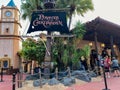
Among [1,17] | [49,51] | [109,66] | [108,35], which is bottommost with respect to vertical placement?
[109,66]

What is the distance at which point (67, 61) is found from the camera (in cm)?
1655

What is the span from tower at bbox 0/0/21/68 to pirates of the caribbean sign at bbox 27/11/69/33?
682 inches

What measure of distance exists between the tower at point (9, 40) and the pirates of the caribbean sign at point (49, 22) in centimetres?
1731

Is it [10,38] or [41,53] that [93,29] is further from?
[10,38]

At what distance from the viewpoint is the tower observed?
31.3 m

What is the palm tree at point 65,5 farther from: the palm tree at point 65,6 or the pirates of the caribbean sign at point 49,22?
the pirates of the caribbean sign at point 49,22

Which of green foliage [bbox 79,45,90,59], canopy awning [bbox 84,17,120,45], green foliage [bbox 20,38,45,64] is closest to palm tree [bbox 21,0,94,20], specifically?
canopy awning [bbox 84,17,120,45]

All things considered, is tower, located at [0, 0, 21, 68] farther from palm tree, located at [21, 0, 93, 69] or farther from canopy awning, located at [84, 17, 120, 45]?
canopy awning, located at [84, 17, 120, 45]

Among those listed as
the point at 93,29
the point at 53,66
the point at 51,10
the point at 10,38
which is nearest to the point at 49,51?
the point at 53,66

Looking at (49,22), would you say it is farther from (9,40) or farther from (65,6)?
(9,40)

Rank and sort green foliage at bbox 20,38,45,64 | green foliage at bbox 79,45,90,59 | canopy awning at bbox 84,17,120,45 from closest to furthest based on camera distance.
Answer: canopy awning at bbox 84,17,120,45 → green foliage at bbox 79,45,90,59 → green foliage at bbox 20,38,45,64

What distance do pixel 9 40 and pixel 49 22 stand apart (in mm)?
18061

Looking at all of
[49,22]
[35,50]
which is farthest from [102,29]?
[35,50]

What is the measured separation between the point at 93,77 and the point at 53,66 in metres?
2.96
